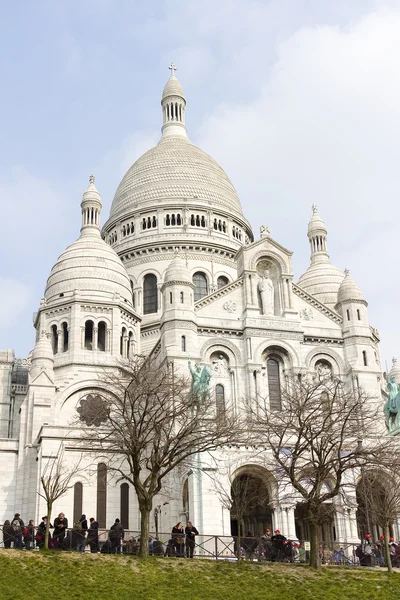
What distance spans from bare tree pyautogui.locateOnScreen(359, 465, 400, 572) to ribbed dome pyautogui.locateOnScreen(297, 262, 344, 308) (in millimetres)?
30791

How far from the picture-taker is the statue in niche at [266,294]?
57.3 m

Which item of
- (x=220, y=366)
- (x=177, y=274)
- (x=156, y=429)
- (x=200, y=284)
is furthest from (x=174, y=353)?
(x=200, y=284)

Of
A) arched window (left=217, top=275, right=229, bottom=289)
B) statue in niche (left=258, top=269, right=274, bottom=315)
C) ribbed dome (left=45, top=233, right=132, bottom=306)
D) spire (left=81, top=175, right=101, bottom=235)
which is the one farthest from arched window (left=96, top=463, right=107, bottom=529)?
arched window (left=217, top=275, right=229, bottom=289)

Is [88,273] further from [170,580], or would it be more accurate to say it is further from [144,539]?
[170,580]

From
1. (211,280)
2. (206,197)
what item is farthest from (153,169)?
(211,280)

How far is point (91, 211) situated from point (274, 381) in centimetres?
2400

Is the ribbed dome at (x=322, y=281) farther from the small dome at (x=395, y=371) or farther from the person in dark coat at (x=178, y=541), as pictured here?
the person in dark coat at (x=178, y=541)

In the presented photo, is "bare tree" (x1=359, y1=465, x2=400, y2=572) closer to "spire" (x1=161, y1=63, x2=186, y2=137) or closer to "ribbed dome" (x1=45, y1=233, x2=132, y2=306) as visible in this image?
"ribbed dome" (x1=45, y1=233, x2=132, y2=306)

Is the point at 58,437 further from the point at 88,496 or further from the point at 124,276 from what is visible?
the point at 124,276

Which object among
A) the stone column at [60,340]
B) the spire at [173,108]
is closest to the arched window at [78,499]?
the stone column at [60,340]

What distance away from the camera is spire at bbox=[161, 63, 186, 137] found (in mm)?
92562

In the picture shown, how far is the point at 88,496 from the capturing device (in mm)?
49906

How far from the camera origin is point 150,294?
2943 inches

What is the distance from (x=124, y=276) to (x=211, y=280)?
12.7 m
